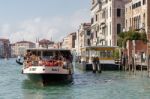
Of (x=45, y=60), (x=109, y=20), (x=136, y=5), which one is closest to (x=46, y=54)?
(x=45, y=60)

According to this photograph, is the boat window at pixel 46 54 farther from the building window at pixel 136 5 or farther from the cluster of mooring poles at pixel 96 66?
the building window at pixel 136 5

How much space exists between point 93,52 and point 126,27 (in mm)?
15893

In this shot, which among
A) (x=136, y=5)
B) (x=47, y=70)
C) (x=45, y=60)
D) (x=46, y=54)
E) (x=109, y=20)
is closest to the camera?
(x=47, y=70)

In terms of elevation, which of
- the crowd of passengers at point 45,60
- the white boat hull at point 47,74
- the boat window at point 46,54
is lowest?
the white boat hull at point 47,74

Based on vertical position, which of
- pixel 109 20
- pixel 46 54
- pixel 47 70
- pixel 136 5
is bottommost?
pixel 47 70

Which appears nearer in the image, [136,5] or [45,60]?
[45,60]

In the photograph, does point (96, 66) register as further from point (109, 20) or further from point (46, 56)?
point (109, 20)

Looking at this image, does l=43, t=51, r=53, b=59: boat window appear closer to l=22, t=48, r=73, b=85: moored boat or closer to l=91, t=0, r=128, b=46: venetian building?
l=22, t=48, r=73, b=85: moored boat

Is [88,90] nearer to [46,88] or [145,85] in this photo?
[46,88]

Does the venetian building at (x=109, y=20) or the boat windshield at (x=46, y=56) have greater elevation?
the venetian building at (x=109, y=20)

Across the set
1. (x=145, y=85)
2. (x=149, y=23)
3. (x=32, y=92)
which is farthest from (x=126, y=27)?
(x=32, y=92)

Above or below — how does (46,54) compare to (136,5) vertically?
below

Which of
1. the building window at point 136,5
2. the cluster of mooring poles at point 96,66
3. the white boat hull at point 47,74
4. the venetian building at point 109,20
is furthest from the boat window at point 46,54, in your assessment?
the venetian building at point 109,20

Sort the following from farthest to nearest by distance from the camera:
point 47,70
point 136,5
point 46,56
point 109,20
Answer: point 109,20 < point 136,5 < point 46,56 < point 47,70
